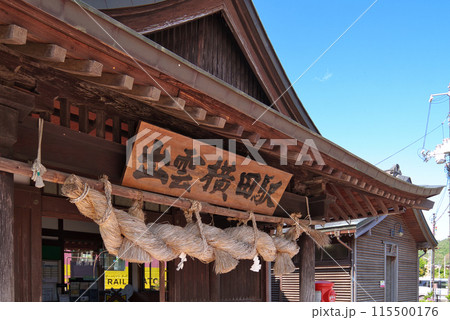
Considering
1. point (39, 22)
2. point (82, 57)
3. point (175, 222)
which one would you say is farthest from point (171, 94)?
point (175, 222)

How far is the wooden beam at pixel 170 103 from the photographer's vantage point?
131 inches

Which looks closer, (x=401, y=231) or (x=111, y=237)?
(x=111, y=237)

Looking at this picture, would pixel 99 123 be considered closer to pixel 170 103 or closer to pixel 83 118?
pixel 83 118

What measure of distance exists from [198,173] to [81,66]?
216 centimetres

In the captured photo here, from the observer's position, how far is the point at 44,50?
100 inches

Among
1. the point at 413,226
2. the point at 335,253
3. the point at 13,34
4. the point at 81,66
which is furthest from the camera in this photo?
the point at 413,226

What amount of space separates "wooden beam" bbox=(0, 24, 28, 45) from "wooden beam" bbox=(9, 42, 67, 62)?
0.57ft

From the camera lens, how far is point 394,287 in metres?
15.9

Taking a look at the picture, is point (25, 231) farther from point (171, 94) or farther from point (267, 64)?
point (267, 64)

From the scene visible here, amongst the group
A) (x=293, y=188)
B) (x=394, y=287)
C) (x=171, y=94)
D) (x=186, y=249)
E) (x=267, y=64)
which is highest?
(x=267, y=64)

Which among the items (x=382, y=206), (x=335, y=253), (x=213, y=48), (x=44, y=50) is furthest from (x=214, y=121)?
(x=335, y=253)

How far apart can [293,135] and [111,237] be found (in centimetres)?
216

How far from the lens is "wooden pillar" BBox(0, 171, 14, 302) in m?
2.84

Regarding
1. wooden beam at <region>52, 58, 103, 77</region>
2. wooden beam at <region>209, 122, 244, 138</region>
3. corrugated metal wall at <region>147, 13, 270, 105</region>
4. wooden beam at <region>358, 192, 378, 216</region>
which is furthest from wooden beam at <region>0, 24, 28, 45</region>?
wooden beam at <region>358, 192, 378, 216</region>
